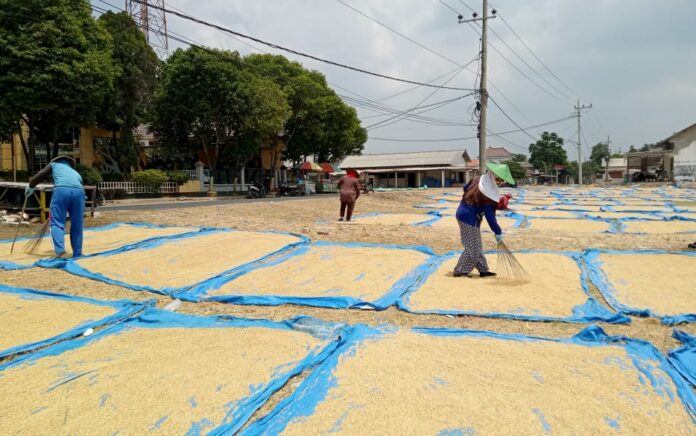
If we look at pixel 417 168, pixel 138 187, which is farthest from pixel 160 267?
pixel 417 168

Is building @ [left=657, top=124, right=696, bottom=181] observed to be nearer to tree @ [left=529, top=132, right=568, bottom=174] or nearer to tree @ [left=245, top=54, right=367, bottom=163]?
tree @ [left=529, top=132, right=568, bottom=174]

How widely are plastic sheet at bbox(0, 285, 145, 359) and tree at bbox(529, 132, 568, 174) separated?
50313mm

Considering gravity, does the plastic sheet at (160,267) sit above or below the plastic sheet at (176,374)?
above

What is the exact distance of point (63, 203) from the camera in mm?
4570

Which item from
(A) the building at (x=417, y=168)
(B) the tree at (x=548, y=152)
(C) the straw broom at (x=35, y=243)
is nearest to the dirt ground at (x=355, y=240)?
(C) the straw broom at (x=35, y=243)

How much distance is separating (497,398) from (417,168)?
32201 millimetres

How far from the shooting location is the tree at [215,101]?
674 inches

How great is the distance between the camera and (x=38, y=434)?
161cm

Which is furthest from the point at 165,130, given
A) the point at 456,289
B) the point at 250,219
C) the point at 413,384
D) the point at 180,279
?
the point at 413,384

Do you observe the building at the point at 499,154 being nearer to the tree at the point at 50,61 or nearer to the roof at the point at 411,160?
the roof at the point at 411,160

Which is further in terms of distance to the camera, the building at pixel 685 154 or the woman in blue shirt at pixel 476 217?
the building at pixel 685 154

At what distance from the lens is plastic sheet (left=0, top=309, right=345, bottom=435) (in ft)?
5.59

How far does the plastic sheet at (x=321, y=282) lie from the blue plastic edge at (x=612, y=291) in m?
1.44

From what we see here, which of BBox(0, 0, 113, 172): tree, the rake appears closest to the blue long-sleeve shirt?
the rake
